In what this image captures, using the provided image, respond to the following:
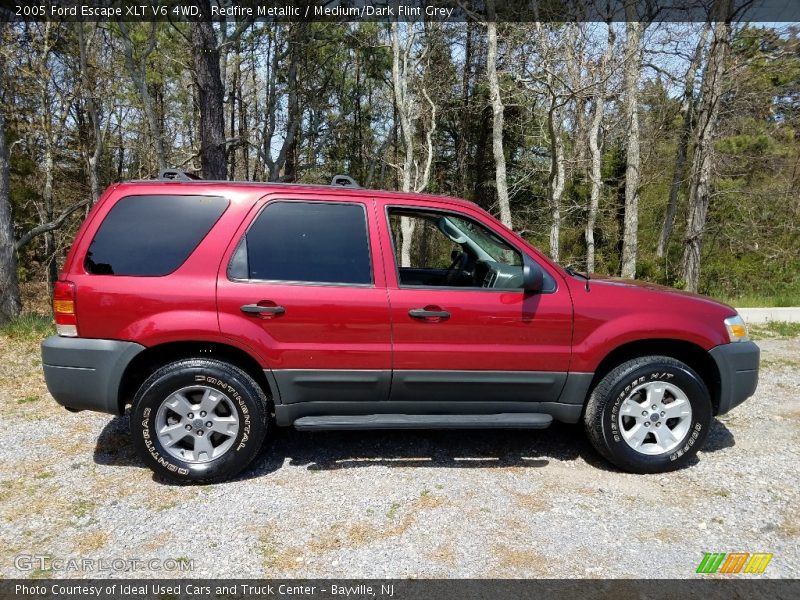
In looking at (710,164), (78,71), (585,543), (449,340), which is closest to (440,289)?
(449,340)

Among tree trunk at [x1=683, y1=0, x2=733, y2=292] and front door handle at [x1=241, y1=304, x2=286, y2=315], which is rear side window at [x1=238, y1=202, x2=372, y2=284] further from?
tree trunk at [x1=683, y1=0, x2=733, y2=292]

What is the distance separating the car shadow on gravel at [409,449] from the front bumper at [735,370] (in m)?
0.57

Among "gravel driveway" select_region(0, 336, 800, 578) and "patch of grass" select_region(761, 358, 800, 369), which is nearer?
"gravel driveway" select_region(0, 336, 800, 578)

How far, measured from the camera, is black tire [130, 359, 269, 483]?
3.25 meters

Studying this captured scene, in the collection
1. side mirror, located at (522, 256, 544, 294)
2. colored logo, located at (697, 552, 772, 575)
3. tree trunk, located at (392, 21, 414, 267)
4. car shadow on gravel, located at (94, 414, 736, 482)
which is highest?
tree trunk, located at (392, 21, 414, 267)

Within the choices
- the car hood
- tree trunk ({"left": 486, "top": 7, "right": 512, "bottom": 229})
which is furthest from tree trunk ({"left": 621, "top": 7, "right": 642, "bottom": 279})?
the car hood

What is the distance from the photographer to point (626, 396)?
352cm

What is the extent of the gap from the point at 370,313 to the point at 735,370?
2.62 m

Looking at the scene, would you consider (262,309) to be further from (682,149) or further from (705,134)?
(682,149)

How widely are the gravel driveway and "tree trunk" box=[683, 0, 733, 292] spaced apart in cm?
962

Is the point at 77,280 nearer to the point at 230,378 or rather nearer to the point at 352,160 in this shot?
the point at 230,378

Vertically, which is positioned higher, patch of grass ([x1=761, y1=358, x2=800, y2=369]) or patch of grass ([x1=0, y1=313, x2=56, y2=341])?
patch of grass ([x1=0, y1=313, x2=56, y2=341])

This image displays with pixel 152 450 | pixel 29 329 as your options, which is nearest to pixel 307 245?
pixel 152 450

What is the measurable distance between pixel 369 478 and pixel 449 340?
3.61 ft
